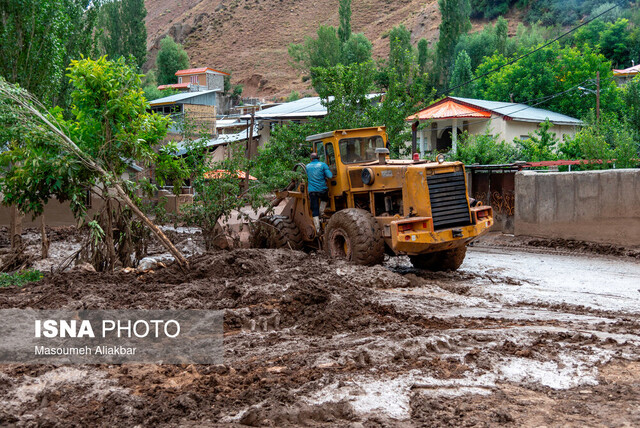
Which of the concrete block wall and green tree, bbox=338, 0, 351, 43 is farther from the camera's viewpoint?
green tree, bbox=338, 0, 351, 43

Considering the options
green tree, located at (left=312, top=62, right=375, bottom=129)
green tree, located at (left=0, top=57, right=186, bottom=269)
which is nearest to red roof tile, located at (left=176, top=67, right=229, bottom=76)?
green tree, located at (left=312, top=62, right=375, bottom=129)

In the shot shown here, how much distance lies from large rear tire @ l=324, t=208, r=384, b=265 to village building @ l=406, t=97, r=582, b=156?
76.0 feet

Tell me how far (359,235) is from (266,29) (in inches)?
3826

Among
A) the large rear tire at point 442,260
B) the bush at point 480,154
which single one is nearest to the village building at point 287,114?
the bush at point 480,154

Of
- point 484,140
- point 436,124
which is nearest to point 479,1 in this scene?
point 436,124

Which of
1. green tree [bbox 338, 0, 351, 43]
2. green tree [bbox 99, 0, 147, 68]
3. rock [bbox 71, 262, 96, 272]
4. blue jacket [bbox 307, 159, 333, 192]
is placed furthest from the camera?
green tree [bbox 338, 0, 351, 43]

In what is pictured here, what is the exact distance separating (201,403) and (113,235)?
327 inches

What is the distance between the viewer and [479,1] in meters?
91.9

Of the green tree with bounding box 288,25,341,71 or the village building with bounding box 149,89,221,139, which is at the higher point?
the green tree with bounding box 288,25,341,71

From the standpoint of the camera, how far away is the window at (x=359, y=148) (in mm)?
13656

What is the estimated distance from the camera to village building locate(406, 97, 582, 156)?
36406 mm

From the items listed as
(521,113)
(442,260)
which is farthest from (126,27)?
(442,260)

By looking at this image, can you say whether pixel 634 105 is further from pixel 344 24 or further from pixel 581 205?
pixel 344 24

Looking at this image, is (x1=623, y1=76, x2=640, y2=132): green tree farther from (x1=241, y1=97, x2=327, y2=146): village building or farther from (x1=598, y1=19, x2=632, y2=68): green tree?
(x1=598, y1=19, x2=632, y2=68): green tree
